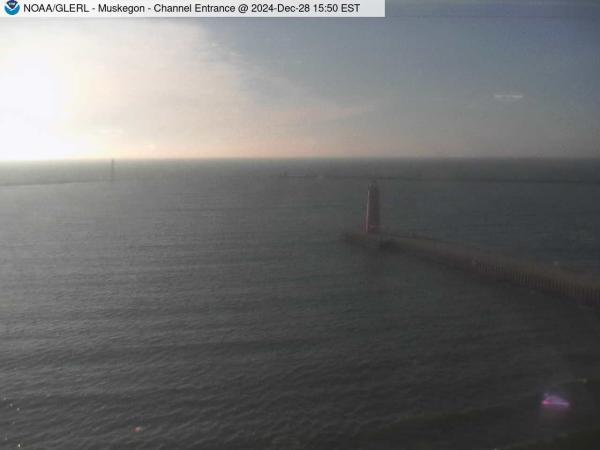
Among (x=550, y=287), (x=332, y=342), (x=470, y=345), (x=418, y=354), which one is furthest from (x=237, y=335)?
(x=550, y=287)

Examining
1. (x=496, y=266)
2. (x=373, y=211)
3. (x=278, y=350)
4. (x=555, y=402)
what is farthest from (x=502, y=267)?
(x=373, y=211)

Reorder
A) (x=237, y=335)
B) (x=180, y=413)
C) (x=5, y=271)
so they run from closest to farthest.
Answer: (x=180, y=413), (x=237, y=335), (x=5, y=271)

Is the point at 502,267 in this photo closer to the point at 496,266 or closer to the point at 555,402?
the point at 496,266

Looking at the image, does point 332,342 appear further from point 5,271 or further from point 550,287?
point 5,271

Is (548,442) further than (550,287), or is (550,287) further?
(550,287)

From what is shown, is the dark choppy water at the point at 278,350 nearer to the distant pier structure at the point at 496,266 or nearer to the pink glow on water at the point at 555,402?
the pink glow on water at the point at 555,402

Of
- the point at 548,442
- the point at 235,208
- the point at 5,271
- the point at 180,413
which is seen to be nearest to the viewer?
the point at 548,442

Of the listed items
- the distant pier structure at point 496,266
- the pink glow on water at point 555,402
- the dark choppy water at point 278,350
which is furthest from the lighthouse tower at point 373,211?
the pink glow on water at point 555,402
